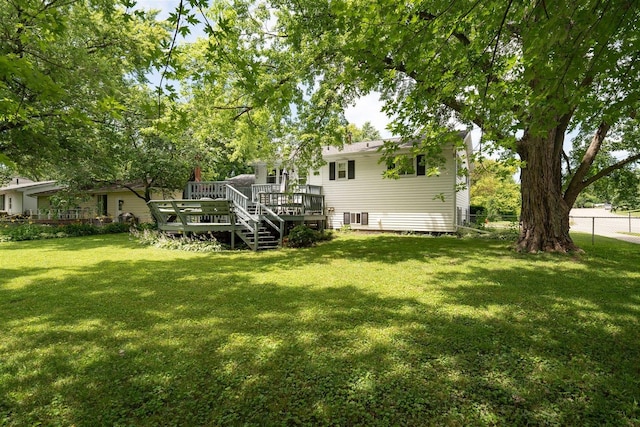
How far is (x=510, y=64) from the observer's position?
507cm

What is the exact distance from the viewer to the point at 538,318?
4344 millimetres

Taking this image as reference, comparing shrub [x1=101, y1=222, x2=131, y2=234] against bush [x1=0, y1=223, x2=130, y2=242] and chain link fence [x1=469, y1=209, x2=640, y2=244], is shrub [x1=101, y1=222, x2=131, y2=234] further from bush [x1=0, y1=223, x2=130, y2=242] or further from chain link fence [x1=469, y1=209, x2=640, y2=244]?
chain link fence [x1=469, y1=209, x2=640, y2=244]

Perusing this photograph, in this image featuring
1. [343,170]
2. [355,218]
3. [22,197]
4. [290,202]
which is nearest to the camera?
[290,202]

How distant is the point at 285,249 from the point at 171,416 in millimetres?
8875

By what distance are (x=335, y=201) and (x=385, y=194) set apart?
10.2 feet

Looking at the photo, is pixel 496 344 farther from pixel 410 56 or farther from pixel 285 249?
pixel 285 249

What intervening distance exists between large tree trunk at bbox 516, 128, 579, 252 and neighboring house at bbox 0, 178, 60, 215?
3484 cm

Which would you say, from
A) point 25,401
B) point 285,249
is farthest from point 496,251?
point 25,401

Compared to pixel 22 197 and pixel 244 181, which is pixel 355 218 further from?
pixel 22 197

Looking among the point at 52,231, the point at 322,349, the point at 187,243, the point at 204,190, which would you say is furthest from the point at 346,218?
the point at 52,231

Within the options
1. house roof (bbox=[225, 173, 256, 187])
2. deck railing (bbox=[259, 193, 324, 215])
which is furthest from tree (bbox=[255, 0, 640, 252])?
house roof (bbox=[225, 173, 256, 187])

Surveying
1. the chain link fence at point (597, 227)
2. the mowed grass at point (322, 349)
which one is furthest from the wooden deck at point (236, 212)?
the chain link fence at point (597, 227)

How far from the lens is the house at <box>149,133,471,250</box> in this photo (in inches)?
457

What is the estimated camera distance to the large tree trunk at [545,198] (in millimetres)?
9461
